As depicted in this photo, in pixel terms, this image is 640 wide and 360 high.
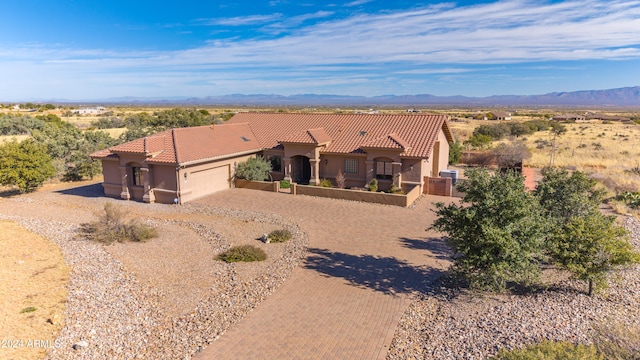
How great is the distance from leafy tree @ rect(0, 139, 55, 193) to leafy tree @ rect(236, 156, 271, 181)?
13.3 meters

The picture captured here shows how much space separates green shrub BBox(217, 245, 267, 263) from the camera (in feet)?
54.1

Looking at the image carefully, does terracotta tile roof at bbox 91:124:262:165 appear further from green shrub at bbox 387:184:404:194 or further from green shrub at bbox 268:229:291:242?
green shrub at bbox 387:184:404:194

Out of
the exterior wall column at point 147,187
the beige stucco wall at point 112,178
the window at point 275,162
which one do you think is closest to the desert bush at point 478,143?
the window at point 275,162

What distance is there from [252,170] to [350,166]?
22.6 feet

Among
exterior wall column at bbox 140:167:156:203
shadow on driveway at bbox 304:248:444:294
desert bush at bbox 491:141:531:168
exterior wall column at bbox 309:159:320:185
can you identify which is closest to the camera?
shadow on driveway at bbox 304:248:444:294

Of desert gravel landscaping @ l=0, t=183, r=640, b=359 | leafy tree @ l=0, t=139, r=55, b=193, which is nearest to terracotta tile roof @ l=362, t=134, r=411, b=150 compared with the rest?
desert gravel landscaping @ l=0, t=183, r=640, b=359

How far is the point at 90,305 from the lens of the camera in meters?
12.8

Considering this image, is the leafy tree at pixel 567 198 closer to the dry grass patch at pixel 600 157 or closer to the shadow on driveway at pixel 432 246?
the shadow on driveway at pixel 432 246

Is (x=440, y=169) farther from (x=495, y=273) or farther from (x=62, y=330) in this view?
(x=62, y=330)

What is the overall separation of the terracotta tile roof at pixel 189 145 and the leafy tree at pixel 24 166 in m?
4.28

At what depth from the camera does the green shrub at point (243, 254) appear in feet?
54.1

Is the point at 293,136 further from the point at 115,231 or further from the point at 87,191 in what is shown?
the point at 87,191

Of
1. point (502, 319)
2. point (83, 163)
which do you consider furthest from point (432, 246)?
point (83, 163)

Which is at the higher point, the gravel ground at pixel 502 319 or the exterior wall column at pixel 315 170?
the exterior wall column at pixel 315 170
